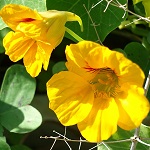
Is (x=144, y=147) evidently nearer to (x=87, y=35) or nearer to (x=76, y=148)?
(x=87, y=35)

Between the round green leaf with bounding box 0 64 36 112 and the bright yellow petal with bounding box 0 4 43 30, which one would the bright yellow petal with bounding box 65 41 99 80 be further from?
the round green leaf with bounding box 0 64 36 112

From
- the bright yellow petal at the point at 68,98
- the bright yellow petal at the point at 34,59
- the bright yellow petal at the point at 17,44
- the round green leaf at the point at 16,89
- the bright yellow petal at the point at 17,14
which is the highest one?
the bright yellow petal at the point at 17,14

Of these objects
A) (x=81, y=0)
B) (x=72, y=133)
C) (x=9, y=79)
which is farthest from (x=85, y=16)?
(x=72, y=133)

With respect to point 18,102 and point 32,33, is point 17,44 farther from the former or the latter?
point 18,102

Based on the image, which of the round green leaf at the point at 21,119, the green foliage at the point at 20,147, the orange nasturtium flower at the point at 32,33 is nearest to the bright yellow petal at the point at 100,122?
the orange nasturtium flower at the point at 32,33

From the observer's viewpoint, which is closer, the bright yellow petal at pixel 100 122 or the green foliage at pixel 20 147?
the bright yellow petal at pixel 100 122

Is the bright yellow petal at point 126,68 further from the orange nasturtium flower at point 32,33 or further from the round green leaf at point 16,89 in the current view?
the round green leaf at point 16,89
